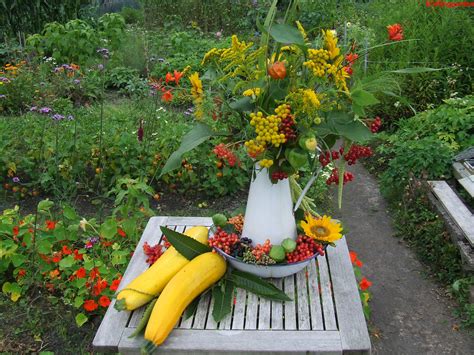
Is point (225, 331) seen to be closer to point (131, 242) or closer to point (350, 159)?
point (350, 159)

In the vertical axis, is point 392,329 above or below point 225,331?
below

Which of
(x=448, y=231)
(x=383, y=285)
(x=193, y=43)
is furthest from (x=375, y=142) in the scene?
(x=193, y=43)

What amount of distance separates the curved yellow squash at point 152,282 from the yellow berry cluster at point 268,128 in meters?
0.60

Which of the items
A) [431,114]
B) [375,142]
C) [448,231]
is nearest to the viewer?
[448,231]

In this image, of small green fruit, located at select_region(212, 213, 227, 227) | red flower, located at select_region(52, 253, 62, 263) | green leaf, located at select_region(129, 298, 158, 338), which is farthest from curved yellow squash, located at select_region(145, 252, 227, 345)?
red flower, located at select_region(52, 253, 62, 263)

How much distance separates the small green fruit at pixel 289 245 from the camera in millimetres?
1812

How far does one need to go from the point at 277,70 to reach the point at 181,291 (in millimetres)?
769

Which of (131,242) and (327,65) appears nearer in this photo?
(327,65)

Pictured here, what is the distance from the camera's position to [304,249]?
6.09 feet

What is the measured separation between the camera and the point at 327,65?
152 cm

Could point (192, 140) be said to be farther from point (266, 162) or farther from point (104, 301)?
point (104, 301)

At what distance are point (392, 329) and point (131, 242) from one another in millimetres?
1493

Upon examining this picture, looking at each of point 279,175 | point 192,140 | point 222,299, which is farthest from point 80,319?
point 279,175

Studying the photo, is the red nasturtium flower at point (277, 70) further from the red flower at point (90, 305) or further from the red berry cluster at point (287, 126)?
the red flower at point (90, 305)
